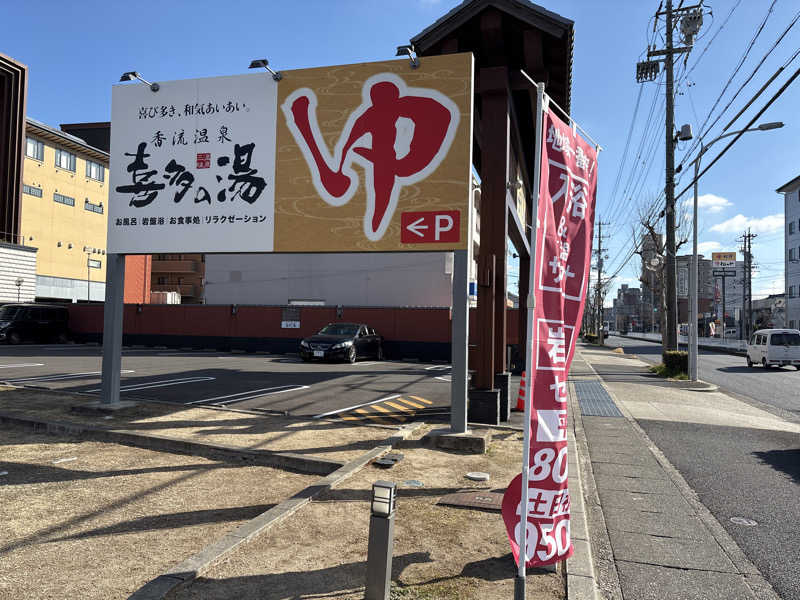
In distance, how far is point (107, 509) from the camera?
4680 millimetres

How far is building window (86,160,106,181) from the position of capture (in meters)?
48.8

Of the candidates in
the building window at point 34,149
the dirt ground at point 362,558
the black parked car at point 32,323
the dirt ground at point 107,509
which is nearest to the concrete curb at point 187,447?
the dirt ground at point 107,509

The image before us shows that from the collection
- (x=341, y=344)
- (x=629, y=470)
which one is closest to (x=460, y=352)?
(x=629, y=470)

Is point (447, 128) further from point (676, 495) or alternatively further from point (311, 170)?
point (676, 495)

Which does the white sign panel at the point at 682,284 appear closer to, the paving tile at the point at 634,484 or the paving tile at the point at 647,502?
the paving tile at the point at 634,484

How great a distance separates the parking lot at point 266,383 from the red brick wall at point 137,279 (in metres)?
30.8

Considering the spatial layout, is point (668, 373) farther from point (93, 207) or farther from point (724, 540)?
point (93, 207)

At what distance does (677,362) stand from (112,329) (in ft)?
56.1

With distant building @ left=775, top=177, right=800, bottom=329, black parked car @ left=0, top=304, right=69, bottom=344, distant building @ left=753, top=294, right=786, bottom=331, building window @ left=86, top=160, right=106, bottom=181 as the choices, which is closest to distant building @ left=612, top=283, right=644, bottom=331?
distant building @ left=753, top=294, right=786, bottom=331

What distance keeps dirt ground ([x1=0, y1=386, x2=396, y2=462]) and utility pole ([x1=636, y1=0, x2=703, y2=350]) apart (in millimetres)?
15175

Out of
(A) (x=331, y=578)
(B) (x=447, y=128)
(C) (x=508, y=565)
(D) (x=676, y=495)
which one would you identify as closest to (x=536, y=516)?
(C) (x=508, y=565)

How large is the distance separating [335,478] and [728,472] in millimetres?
4893

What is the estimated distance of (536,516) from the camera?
11.3ft

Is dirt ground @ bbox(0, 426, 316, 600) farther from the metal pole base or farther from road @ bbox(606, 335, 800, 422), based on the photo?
road @ bbox(606, 335, 800, 422)
